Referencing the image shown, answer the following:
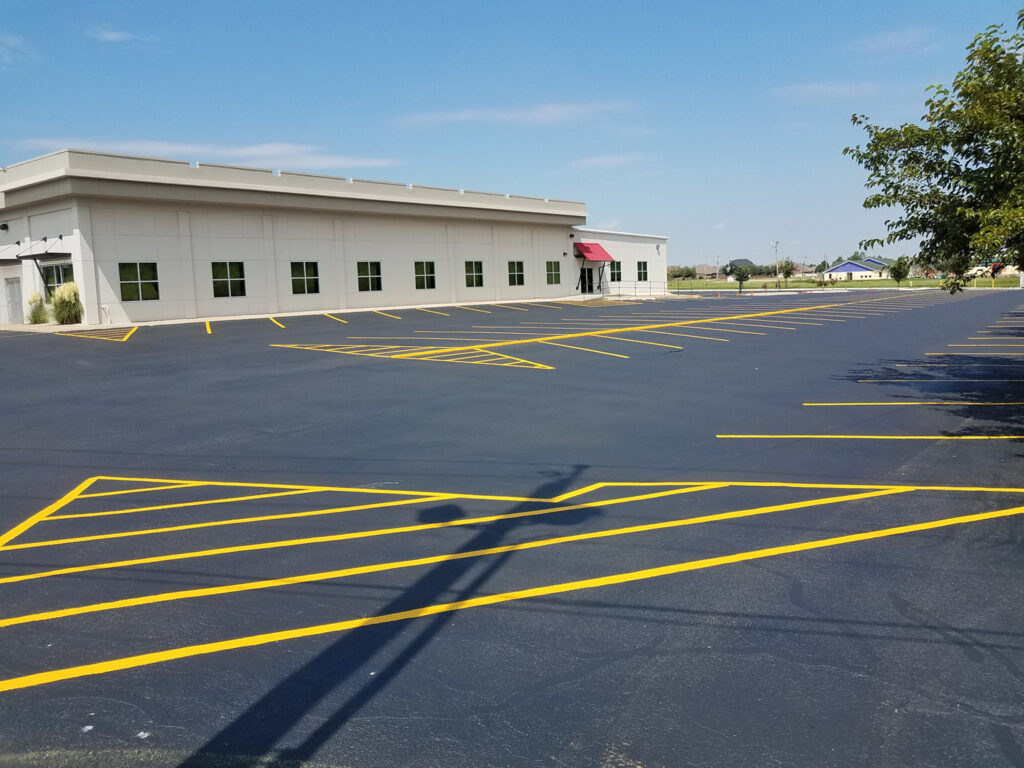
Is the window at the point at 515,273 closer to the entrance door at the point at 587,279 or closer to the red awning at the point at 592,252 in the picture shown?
the red awning at the point at 592,252

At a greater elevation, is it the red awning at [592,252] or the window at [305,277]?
the red awning at [592,252]

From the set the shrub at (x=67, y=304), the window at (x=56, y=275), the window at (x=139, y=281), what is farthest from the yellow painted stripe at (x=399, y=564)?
the window at (x=56, y=275)

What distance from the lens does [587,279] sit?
55.5 metres

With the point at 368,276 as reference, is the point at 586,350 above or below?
below

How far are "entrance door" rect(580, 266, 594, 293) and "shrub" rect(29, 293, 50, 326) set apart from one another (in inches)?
1299

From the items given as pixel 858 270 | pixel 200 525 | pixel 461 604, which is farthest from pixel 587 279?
pixel 858 270

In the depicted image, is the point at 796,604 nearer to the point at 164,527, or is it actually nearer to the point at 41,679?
the point at 41,679

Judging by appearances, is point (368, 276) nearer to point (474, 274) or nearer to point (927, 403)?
point (474, 274)

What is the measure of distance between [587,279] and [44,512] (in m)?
49.2

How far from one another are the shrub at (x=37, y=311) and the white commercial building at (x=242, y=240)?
95 centimetres

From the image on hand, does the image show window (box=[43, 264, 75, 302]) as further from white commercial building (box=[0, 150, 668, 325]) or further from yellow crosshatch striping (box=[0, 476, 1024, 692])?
yellow crosshatch striping (box=[0, 476, 1024, 692])

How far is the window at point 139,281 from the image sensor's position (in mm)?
32562

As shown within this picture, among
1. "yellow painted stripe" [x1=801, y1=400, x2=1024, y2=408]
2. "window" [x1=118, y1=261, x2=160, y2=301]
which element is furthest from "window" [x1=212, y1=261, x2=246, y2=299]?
"yellow painted stripe" [x1=801, y1=400, x2=1024, y2=408]

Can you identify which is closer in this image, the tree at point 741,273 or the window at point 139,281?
the window at point 139,281
